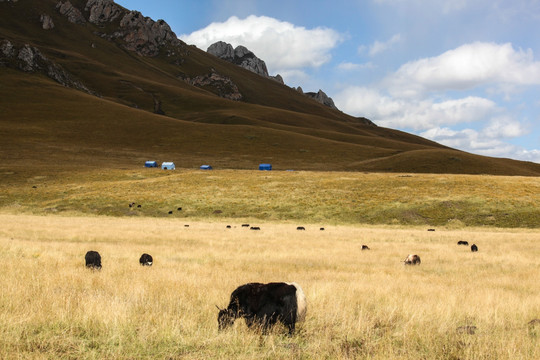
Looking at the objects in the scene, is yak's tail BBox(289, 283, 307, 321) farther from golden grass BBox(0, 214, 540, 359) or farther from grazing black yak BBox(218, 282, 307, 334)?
golden grass BBox(0, 214, 540, 359)

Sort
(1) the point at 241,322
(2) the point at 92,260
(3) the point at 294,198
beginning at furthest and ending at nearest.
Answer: (3) the point at 294,198, (2) the point at 92,260, (1) the point at 241,322

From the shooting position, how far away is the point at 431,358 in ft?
18.1

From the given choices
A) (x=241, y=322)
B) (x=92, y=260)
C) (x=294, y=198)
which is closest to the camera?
(x=241, y=322)

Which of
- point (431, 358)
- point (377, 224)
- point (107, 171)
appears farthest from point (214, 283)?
point (107, 171)

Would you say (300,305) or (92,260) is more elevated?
(300,305)

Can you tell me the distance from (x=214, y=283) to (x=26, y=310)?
4.49m

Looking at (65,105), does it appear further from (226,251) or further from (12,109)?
(226,251)

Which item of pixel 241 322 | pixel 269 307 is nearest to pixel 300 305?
pixel 269 307

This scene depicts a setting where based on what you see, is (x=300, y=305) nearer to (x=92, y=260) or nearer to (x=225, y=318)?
(x=225, y=318)

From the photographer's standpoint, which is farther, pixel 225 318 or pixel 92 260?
pixel 92 260

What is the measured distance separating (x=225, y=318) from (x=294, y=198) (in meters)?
47.0

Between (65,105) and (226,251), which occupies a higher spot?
(65,105)

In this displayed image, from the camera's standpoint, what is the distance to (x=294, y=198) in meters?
53.3

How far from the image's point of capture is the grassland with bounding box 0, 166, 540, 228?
4391 cm
